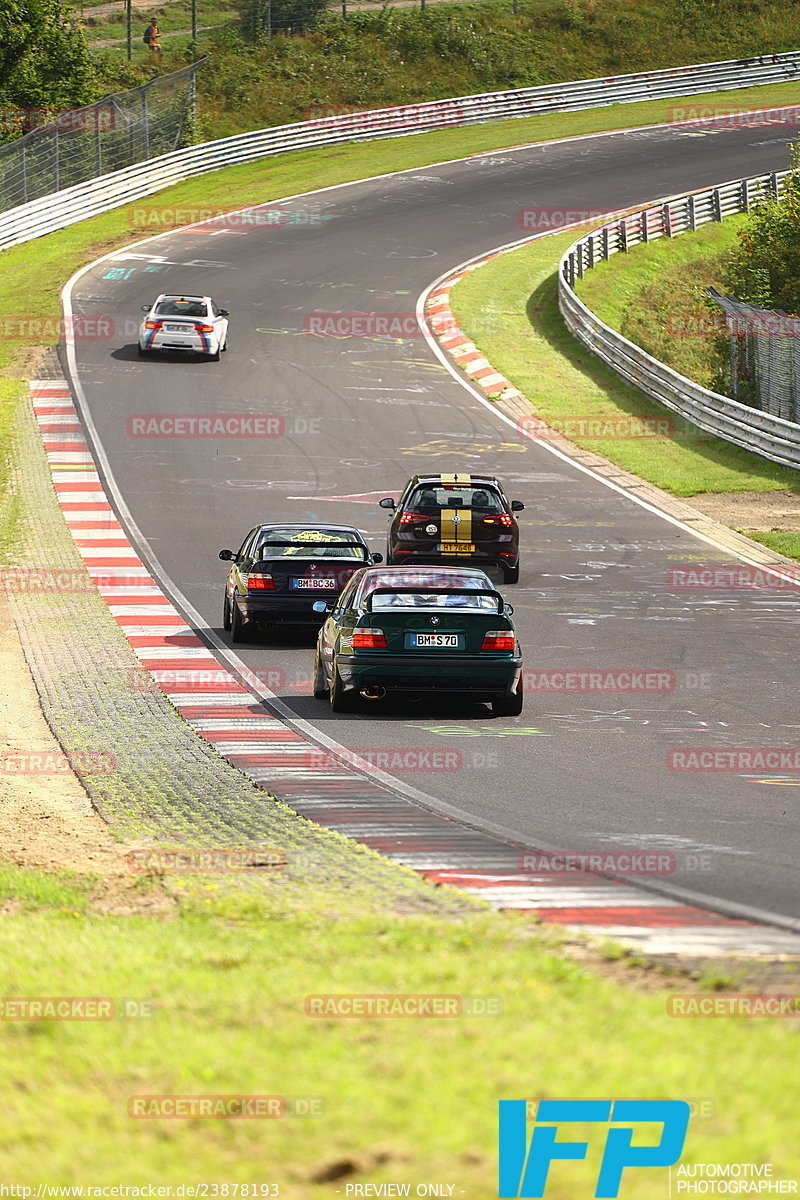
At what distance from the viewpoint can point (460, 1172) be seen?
4.23m

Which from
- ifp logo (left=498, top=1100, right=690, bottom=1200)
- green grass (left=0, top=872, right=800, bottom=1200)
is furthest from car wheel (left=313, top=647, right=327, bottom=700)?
ifp logo (left=498, top=1100, right=690, bottom=1200)

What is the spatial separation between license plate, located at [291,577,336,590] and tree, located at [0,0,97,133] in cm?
4693

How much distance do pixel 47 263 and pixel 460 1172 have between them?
4744 cm

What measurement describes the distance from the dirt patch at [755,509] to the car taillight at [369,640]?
1415 cm

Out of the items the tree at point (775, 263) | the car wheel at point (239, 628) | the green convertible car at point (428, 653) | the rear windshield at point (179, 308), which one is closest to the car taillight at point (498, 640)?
the green convertible car at point (428, 653)

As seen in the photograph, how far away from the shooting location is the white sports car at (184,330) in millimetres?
39719

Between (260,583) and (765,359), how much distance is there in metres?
21.2

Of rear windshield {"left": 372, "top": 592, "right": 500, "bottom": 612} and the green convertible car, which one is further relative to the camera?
rear windshield {"left": 372, "top": 592, "right": 500, "bottom": 612}

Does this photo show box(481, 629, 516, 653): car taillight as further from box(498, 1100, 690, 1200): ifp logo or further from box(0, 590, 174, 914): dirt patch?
box(498, 1100, 690, 1200): ifp logo

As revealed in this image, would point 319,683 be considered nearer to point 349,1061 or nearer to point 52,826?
point 52,826

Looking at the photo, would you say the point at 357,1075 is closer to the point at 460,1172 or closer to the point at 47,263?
the point at 460,1172

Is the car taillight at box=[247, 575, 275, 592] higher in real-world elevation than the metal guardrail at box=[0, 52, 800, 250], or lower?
lower

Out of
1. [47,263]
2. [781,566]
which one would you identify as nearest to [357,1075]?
[781,566]

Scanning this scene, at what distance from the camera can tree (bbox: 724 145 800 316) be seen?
1704 inches
